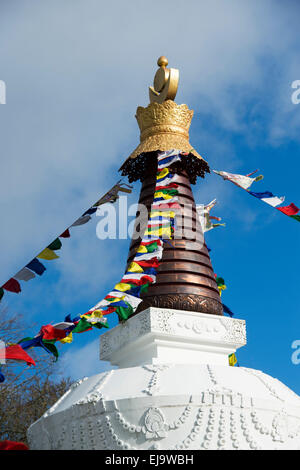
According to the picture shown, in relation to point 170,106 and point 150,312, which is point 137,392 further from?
point 170,106

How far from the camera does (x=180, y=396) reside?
752cm

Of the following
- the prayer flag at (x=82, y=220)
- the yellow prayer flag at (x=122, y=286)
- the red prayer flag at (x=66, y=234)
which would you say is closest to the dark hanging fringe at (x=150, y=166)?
the prayer flag at (x=82, y=220)

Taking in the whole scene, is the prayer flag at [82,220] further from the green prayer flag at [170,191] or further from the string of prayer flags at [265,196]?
the string of prayer flags at [265,196]

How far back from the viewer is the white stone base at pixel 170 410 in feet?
24.3

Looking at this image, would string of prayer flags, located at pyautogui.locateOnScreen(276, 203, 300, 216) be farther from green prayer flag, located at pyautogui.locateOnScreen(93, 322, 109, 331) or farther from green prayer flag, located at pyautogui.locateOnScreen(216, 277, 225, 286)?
green prayer flag, located at pyautogui.locateOnScreen(93, 322, 109, 331)


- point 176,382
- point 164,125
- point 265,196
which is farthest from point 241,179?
point 176,382

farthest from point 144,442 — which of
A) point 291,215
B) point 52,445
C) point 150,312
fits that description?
point 291,215

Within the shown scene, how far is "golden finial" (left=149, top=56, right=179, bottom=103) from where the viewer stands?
37.6 feet

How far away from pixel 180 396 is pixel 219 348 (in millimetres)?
2142

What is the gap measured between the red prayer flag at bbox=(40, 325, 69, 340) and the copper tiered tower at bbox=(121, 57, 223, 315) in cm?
157

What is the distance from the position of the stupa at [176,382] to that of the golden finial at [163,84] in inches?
10.7

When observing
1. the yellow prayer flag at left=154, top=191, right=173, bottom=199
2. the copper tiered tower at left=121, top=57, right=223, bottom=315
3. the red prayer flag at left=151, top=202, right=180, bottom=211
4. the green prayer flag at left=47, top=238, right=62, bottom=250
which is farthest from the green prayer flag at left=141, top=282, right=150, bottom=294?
the yellow prayer flag at left=154, top=191, right=173, bottom=199

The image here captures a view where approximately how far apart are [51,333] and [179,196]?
3721mm

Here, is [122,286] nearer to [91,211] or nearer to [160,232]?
[160,232]
